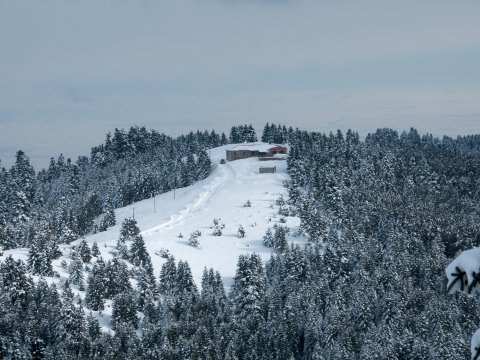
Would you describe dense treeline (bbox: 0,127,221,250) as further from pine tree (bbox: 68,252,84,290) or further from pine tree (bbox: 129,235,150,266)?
pine tree (bbox: 68,252,84,290)

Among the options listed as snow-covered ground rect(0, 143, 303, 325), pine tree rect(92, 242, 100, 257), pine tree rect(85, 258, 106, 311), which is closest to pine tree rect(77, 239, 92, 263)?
pine tree rect(92, 242, 100, 257)

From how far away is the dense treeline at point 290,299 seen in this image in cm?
6175

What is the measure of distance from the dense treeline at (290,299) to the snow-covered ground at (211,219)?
455 cm

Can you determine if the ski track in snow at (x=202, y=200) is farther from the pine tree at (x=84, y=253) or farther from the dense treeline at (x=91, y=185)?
the pine tree at (x=84, y=253)

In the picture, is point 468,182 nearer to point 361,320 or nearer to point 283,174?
point 283,174

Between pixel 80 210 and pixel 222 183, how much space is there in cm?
4297

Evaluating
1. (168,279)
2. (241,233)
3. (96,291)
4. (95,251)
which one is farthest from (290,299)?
(241,233)

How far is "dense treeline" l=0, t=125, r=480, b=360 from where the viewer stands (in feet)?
203

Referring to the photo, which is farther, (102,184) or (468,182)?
(102,184)

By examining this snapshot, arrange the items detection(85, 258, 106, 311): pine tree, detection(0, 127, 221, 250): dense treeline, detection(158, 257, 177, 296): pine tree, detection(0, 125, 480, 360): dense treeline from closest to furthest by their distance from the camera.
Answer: detection(0, 125, 480, 360): dense treeline
detection(85, 258, 106, 311): pine tree
detection(158, 257, 177, 296): pine tree
detection(0, 127, 221, 250): dense treeline

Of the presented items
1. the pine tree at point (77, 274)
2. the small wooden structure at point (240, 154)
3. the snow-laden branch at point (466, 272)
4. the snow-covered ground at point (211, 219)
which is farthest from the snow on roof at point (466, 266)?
A: the small wooden structure at point (240, 154)

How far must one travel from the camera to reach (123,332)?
2491 inches

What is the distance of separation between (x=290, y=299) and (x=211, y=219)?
47.9 m

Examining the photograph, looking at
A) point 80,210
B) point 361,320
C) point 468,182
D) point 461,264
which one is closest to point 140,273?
point 361,320
